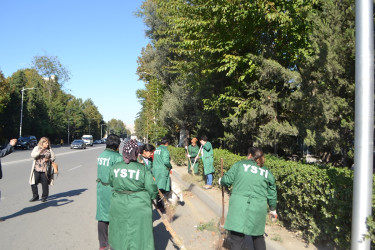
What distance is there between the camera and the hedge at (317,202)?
12.5 feet

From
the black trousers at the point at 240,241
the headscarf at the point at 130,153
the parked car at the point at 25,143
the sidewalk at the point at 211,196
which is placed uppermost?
the headscarf at the point at 130,153

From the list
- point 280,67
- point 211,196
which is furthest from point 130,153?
point 280,67

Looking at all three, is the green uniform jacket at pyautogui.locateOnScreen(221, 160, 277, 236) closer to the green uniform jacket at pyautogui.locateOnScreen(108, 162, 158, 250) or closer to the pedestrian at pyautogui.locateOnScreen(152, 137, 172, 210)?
the green uniform jacket at pyautogui.locateOnScreen(108, 162, 158, 250)

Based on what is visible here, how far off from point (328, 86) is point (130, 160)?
4.87m

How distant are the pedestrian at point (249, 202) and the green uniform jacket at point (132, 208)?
97cm

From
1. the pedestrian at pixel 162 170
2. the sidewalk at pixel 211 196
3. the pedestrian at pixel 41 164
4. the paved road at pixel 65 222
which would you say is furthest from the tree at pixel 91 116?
the pedestrian at pixel 162 170

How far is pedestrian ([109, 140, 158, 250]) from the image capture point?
11.3 feet

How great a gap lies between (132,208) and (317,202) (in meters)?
2.69

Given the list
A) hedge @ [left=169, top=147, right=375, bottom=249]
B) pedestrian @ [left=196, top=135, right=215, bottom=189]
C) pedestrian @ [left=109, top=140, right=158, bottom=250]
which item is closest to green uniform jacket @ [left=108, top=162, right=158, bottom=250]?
pedestrian @ [left=109, top=140, right=158, bottom=250]

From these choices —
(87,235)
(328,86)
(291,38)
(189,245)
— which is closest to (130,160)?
(189,245)

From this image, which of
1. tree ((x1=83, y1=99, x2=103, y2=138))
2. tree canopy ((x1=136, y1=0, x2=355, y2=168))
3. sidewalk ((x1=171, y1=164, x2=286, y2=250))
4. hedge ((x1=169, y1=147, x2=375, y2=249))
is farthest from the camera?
tree ((x1=83, y1=99, x2=103, y2=138))

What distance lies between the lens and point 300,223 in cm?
492

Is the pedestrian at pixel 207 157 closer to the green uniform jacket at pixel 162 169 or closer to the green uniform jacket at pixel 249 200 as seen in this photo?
the green uniform jacket at pixel 162 169

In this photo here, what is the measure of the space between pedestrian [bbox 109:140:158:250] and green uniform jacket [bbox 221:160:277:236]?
0.96 metres
